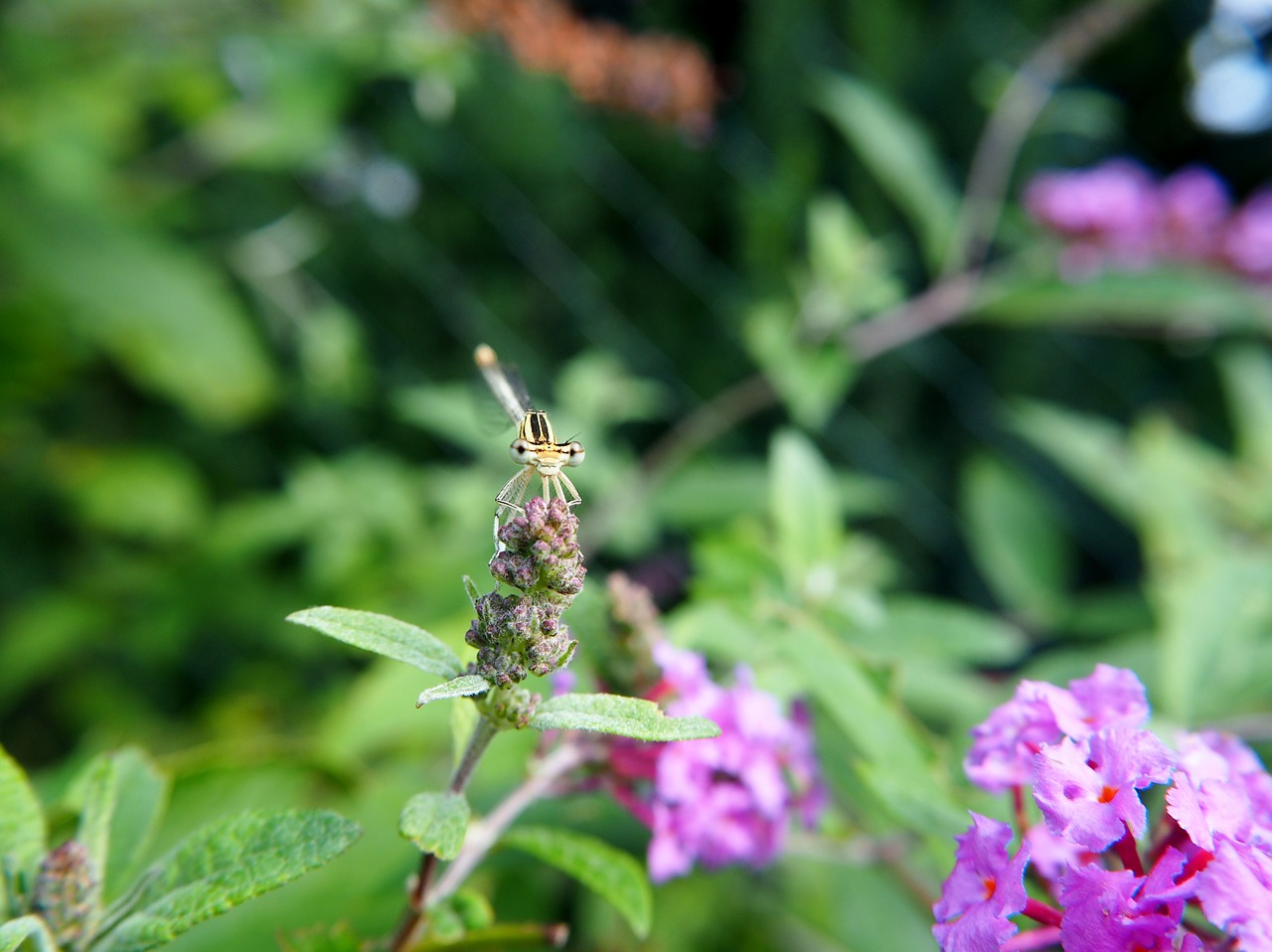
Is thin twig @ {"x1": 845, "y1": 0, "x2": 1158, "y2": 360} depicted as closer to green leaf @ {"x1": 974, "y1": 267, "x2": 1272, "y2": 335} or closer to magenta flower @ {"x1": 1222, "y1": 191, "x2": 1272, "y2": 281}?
green leaf @ {"x1": 974, "y1": 267, "x2": 1272, "y2": 335}

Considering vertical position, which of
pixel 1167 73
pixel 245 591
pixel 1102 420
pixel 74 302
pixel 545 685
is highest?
pixel 1167 73

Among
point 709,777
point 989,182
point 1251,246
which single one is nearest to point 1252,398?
point 1251,246

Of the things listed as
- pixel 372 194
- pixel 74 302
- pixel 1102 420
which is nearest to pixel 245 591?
pixel 74 302

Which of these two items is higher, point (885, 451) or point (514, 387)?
point (885, 451)

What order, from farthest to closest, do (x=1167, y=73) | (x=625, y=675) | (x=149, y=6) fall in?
(x=1167, y=73) < (x=149, y=6) < (x=625, y=675)

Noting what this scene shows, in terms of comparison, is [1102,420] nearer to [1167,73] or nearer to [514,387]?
[1167,73]

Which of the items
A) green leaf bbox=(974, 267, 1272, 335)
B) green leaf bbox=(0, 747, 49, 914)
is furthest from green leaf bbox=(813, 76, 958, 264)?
green leaf bbox=(0, 747, 49, 914)
